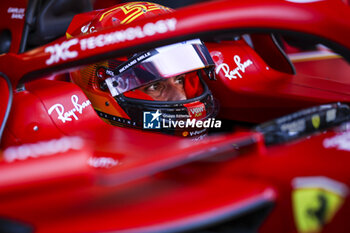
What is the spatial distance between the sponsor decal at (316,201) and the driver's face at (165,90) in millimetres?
770

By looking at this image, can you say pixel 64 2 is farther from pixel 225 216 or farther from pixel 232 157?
pixel 225 216

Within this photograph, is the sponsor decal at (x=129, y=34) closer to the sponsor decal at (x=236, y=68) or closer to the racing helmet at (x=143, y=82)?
the racing helmet at (x=143, y=82)

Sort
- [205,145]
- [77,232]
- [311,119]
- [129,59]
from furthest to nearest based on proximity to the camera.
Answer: [129,59] < [311,119] < [205,145] < [77,232]

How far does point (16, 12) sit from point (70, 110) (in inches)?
30.8

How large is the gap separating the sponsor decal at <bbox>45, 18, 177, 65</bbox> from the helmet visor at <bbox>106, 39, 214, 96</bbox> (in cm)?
38

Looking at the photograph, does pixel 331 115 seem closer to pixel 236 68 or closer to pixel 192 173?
pixel 192 173

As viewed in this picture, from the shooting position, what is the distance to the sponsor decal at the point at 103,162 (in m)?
0.83

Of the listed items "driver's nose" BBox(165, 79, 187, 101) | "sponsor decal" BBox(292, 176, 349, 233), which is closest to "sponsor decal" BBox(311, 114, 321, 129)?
"sponsor decal" BBox(292, 176, 349, 233)

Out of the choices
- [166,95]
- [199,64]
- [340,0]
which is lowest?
[166,95]

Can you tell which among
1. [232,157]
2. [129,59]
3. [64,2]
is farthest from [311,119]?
[64,2]

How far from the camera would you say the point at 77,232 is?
58 centimetres

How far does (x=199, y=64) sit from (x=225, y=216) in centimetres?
72

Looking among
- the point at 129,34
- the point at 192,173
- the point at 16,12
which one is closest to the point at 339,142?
the point at 192,173

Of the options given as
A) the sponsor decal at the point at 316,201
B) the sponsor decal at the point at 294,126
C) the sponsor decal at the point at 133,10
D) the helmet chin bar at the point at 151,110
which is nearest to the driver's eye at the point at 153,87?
→ the helmet chin bar at the point at 151,110
